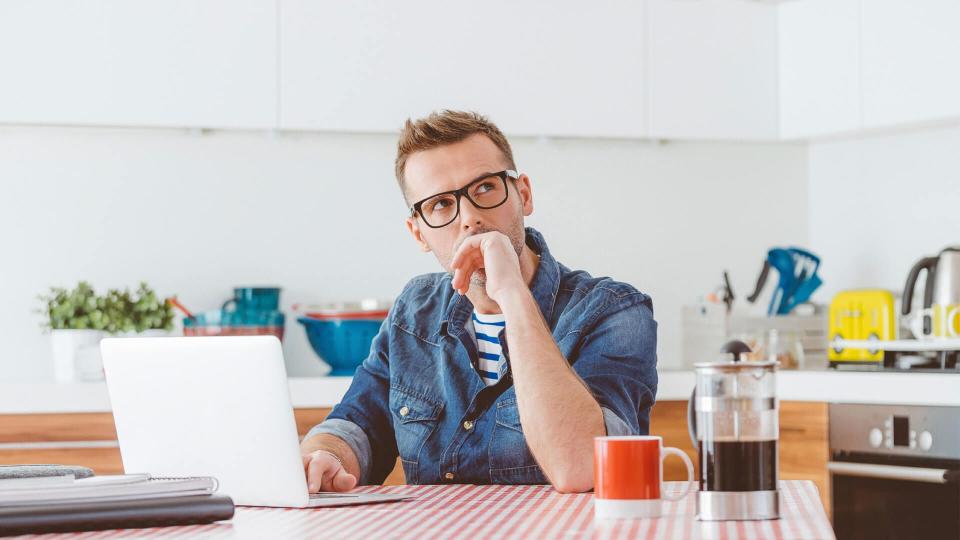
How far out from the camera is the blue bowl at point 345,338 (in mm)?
3400

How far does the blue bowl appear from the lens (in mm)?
3400

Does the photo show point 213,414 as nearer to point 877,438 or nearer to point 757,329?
point 877,438

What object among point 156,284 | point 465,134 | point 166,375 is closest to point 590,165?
point 156,284

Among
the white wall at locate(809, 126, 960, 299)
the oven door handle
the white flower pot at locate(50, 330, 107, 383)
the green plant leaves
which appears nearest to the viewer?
the oven door handle

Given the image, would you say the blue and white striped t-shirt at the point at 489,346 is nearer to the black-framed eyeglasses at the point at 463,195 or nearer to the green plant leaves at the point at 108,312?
the black-framed eyeglasses at the point at 463,195

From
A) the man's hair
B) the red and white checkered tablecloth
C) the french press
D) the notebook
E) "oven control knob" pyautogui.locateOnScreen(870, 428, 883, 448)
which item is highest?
the man's hair

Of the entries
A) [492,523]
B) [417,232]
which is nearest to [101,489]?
[492,523]

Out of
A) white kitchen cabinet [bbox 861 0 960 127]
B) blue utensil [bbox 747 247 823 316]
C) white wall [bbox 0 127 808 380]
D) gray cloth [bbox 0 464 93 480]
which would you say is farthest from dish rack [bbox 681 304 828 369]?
gray cloth [bbox 0 464 93 480]

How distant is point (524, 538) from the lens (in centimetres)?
126

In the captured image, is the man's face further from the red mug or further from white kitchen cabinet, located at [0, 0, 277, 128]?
white kitchen cabinet, located at [0, 0, 277, 128]

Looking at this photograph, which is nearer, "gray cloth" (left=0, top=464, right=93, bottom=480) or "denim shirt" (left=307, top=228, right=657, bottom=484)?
"gray cloth" (left=0, top=464, right=93, bottom=480)

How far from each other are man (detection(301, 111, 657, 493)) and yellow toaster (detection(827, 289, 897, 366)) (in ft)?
4.88

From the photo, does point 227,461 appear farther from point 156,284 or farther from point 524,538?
point 156,284

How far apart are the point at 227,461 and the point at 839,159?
2894mm
